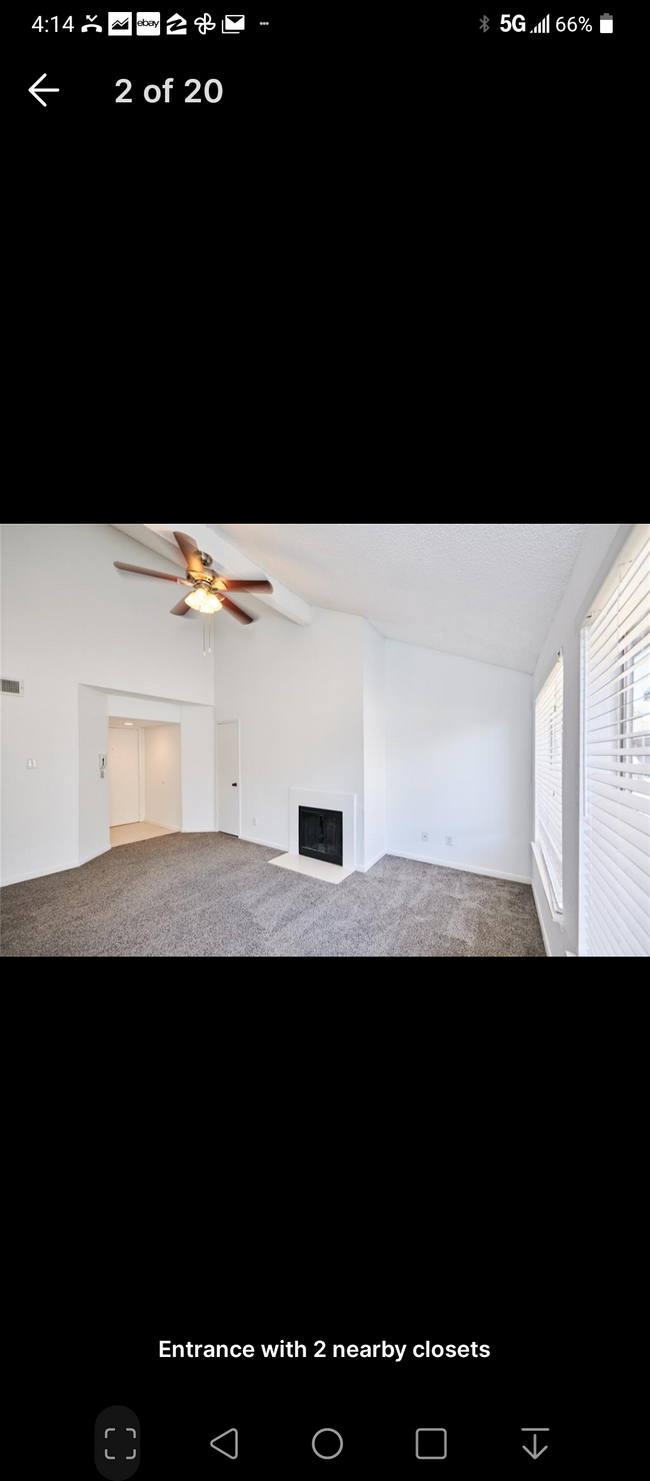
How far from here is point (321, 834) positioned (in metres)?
4.10

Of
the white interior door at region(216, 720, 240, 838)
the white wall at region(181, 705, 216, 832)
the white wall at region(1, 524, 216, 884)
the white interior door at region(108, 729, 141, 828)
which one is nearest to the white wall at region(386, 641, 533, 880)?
the white interior door at region(216, 720, 240, 838)

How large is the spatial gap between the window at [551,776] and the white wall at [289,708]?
157cm

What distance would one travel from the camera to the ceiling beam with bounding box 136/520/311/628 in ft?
9.97

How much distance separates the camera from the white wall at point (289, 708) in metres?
3.87

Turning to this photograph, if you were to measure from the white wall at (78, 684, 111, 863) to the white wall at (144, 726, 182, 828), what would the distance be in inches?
41.6

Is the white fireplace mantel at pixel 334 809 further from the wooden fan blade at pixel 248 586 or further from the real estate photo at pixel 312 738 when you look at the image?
the wooden fan blade at pixel 248 586
